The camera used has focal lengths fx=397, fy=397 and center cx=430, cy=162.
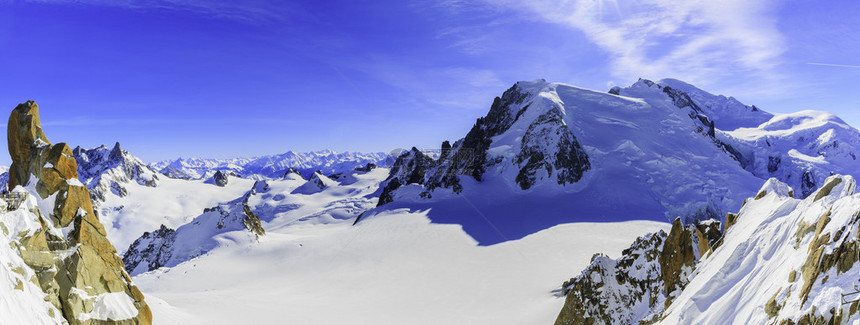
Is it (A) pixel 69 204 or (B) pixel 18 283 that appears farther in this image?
(A) pixel 69 204

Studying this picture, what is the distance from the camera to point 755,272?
10.4 m

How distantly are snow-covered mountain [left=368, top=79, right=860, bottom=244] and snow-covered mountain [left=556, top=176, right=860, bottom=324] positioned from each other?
2483 cm

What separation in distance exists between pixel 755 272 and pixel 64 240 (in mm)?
21642

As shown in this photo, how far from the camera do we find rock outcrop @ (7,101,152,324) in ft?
42.6

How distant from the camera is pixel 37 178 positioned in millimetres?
14875

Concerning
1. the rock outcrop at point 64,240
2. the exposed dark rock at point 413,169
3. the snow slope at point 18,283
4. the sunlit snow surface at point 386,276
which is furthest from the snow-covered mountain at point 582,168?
the snow slope at point 18,283

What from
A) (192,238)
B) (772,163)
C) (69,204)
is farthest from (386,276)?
(772,163)

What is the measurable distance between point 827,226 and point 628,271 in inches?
384

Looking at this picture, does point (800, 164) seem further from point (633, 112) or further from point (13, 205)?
point (13, 205)

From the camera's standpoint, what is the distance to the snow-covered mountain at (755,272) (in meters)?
7.59

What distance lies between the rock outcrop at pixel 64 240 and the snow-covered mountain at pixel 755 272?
18.8m

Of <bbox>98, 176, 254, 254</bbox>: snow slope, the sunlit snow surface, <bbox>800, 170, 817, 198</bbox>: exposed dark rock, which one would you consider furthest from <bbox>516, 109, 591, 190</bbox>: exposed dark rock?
<bbox>98, 176, 254, 254</bbox>: snow slope

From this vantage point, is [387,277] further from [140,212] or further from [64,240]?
[140,212]

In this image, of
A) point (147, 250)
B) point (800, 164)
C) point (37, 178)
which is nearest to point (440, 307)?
point (37, 178)
